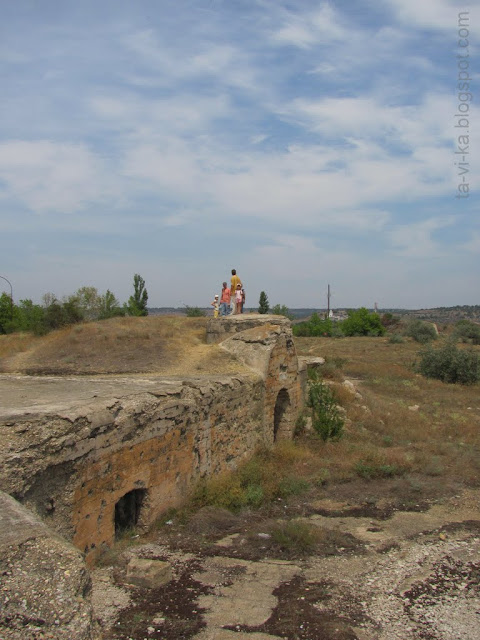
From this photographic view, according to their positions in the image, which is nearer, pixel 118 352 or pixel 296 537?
pixel 296 537

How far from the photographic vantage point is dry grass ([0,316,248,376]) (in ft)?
34.6

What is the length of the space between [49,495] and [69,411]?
0.82 m

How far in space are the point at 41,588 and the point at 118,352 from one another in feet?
30.7

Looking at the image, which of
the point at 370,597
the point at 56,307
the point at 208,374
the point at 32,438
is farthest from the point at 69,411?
the point at 56,307

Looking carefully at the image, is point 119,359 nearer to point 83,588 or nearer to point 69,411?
point 69,411

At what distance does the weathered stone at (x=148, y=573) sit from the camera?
4.86m

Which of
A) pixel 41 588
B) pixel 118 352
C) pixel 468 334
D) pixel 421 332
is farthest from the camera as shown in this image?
pixel 468 334

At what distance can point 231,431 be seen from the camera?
29.3 ft

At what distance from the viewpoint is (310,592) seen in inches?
195

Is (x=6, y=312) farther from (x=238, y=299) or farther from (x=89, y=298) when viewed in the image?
(x=238, y=299)

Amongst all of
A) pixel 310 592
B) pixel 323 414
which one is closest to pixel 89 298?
pixel 323 414

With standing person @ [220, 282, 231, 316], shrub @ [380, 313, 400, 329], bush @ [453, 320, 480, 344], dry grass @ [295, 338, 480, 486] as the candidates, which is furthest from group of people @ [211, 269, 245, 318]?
shrub @ [380, 313, 400, 329]

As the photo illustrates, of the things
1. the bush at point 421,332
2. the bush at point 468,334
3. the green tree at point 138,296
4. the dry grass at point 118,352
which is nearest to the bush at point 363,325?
the bush at point 421,332

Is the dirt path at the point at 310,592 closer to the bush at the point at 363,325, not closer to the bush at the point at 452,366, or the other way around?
the bush at the point at 452,366
